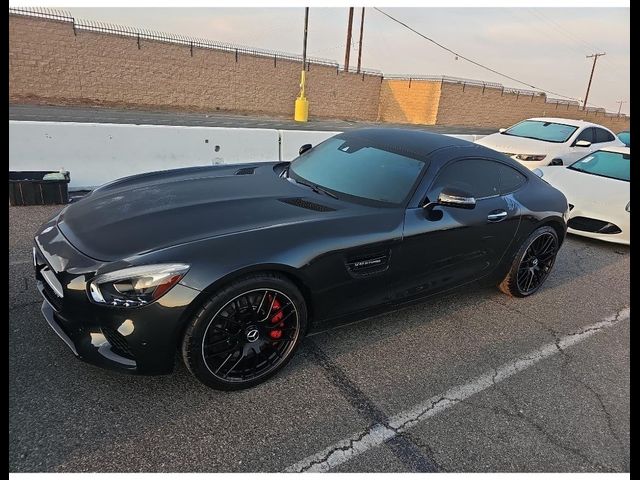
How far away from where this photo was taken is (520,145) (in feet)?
28.2

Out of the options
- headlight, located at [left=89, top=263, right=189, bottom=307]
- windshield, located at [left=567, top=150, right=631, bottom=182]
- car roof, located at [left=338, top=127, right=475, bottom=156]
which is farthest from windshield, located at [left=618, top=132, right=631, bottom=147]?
headlight, located at [left=89, top=263, right=189, bottom=307]

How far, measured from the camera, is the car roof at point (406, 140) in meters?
3.37

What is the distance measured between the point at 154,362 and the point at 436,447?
58.4 inches

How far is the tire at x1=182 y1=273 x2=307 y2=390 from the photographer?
2.22 metres

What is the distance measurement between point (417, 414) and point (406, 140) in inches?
83.4

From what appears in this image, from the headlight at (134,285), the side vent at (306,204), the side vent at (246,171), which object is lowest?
the headlight at (134,285)

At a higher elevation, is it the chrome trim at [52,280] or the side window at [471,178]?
the side window at [471,178]

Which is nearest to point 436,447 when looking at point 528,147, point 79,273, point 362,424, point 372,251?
point 362,424

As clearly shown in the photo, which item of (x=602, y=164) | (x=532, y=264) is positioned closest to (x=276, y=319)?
(x=532, y=264)

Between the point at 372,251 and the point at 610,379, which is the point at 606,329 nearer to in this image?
the point at 610,379

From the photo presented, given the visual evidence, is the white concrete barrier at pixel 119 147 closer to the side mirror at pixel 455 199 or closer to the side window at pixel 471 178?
the side window at pixel 471 178

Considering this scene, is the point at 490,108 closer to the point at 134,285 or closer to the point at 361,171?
the point at 361,171

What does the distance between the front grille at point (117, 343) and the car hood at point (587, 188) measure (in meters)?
4.29

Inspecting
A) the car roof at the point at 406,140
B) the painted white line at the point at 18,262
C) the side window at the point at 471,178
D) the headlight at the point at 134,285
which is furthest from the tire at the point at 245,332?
the painted white line at the point at 18,262
